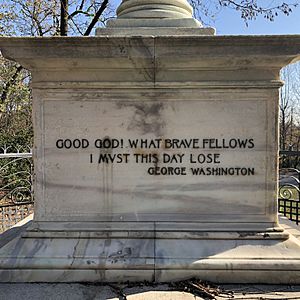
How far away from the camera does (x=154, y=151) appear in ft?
8.81

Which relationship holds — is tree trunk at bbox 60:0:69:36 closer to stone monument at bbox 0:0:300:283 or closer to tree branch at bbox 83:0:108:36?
tree branch at bbox 83:0:108:36

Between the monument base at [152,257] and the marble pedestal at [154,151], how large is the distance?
2cm

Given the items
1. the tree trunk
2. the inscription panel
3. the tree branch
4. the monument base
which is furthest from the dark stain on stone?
the tree branch

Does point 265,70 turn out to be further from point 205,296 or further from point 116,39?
point 205,296

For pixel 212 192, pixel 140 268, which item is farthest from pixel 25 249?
pixel 212 192

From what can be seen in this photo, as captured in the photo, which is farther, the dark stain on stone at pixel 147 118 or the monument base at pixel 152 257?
the dark stain on stone at pixel 147 118

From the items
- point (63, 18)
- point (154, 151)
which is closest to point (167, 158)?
point (154, 151)

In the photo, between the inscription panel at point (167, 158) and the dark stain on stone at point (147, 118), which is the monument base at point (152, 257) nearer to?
the inscription panel at point (167, 158)

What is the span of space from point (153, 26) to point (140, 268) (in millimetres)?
2115

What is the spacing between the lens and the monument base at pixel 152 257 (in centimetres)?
235

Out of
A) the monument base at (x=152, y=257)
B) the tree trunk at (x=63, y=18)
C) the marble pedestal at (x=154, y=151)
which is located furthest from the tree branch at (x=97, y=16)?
the monument base at (x=152, y=257)

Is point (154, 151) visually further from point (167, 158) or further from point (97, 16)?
point (97, 16)

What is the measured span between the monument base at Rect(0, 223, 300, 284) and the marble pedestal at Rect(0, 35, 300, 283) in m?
0.02

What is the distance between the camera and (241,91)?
264 centimetres
